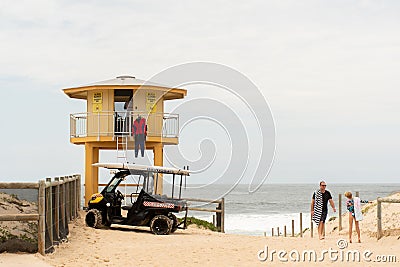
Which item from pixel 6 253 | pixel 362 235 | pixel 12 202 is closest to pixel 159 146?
pixel 362 235

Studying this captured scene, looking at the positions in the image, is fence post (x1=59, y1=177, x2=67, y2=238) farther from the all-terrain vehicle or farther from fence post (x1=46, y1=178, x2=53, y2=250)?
the all-terrain vehicle

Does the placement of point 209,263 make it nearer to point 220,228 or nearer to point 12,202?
point 12,202

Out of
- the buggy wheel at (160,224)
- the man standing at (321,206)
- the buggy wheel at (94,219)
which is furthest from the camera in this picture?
the buggy wheel at (94,219)

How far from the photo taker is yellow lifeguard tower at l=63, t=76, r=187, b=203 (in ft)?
93.7

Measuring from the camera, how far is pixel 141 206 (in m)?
21.0

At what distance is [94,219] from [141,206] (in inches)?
59.5

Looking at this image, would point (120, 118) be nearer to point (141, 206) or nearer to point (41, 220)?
point (141, 206)

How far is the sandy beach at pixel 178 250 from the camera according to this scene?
14.1m

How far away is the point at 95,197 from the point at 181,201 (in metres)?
2.75

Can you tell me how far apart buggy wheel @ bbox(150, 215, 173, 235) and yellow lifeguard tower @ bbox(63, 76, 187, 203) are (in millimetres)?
7602

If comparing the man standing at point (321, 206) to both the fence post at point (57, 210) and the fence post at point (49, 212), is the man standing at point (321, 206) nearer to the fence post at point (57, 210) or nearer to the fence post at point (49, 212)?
the fence post at point (57, 210)

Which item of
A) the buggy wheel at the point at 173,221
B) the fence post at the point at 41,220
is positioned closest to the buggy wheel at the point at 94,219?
the buggy wheel at the point at 173,221

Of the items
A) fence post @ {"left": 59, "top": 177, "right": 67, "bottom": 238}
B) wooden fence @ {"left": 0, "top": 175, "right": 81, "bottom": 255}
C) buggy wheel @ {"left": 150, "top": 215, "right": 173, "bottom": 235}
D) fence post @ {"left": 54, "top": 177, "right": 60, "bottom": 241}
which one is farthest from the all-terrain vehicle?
fence post @ {"left": 54, "top": 177, "right": 60, "bottom": 241}

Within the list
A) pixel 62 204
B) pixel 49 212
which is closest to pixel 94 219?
pixel 62 204
